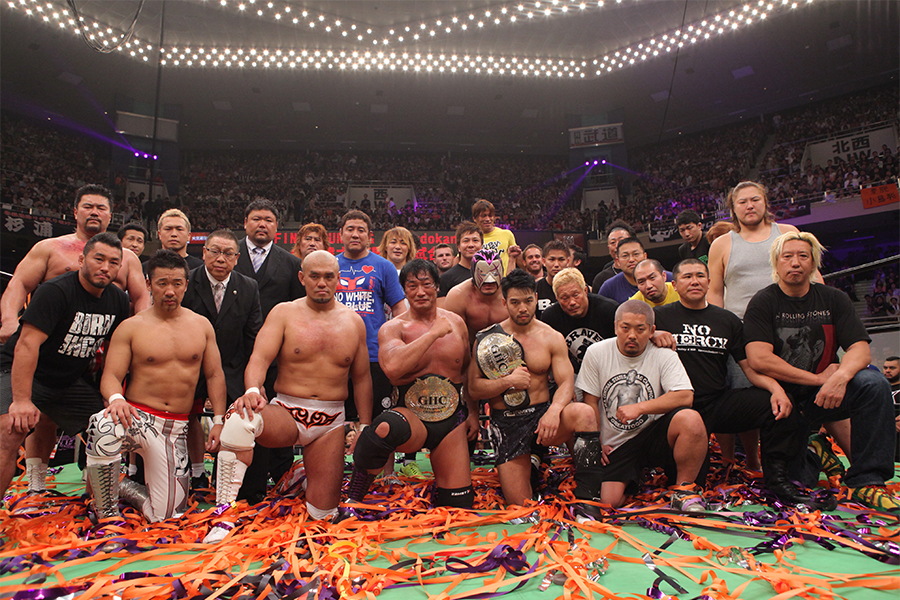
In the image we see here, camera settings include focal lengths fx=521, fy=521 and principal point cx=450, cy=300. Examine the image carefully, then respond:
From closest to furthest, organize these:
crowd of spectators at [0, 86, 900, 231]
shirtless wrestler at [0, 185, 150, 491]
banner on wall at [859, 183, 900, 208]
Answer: shirtless wrestler at [0, 185, 150, 491] < banner on wall at [859, 183, 900, 208] < crowd of spectators at [0, 86, 900, 231]

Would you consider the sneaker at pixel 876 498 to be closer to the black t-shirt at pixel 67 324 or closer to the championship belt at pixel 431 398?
the championship belt at pixel 431 398

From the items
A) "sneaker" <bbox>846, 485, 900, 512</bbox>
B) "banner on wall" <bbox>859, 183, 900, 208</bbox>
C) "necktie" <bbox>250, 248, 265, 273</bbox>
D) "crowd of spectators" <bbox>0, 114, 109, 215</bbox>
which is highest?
"crowd of spectators" <bbox>0, 114, 109, 215</bbox>

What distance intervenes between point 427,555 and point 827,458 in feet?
9.25

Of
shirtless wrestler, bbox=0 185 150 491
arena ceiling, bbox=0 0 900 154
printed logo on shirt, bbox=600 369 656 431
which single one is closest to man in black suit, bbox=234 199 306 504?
shirtless wrestler, bbox=0 185 150 491

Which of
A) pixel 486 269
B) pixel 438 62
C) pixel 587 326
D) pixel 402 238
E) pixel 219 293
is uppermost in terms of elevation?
pixel 438 62

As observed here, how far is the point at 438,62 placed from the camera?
1839cm

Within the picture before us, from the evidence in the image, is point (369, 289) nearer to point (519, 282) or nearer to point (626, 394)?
point (519, 282)

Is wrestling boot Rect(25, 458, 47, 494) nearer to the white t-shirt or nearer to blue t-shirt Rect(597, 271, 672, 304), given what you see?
the white t-shirt

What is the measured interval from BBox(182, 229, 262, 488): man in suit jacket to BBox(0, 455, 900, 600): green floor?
718 mm

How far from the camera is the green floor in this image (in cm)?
209

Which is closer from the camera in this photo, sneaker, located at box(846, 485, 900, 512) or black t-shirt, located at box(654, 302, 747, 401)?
sneaker, located at box(846, 485, 900, 512)

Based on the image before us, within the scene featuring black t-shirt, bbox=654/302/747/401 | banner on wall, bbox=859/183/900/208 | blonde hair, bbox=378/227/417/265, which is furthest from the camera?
banner on wall, bbox=859/183/900/208

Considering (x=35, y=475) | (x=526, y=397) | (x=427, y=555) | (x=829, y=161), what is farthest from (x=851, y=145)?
(x=35, y=475)

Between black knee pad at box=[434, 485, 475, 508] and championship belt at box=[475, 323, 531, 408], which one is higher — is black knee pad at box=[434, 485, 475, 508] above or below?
below
